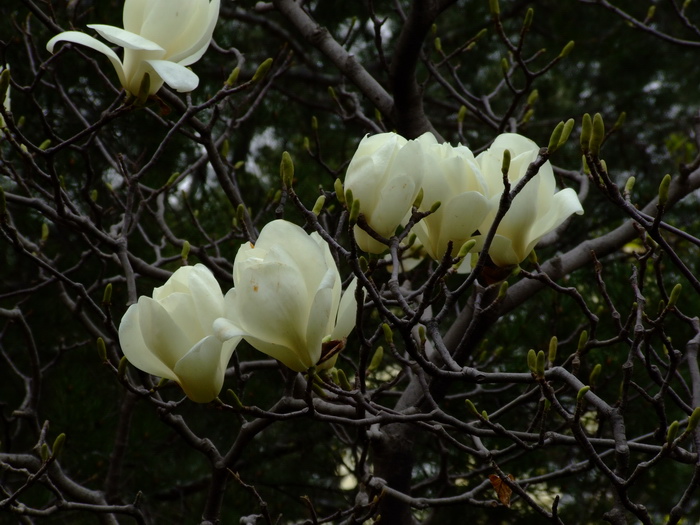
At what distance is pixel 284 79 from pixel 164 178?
3.56ft

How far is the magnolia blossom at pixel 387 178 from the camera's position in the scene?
902 millimetres

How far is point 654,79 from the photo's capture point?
189 inches

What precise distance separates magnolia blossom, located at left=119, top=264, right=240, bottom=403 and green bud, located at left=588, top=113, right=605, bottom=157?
17.3 inches

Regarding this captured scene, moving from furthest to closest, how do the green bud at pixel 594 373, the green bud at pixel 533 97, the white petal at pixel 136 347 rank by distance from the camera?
1. the green bud at pixel 533 97
2. the green bud at pixel 594 373
3. the white petal at pixel 136 347

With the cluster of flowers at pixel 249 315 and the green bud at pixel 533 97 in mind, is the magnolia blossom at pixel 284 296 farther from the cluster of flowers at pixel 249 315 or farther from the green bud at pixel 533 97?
the green bud at pixel 533 97

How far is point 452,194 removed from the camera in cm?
94

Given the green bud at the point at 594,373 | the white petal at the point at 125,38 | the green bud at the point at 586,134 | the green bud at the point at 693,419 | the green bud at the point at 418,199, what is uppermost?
the white petal at the point at 125,38

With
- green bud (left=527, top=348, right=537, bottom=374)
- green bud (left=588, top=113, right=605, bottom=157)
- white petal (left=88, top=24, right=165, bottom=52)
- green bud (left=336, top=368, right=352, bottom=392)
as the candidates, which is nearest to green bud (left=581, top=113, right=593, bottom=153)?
green bud (left=588, top=113, right=605, bottom=157)

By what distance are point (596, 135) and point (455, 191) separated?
170mm

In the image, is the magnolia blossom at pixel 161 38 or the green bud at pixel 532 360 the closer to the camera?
the green bud at pixel 532 360

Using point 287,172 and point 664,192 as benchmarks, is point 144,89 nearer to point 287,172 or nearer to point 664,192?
point 287,172

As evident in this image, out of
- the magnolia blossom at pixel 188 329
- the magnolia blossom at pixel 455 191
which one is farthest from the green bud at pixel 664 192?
Answer: the magnolia blossom at pixel 188 329

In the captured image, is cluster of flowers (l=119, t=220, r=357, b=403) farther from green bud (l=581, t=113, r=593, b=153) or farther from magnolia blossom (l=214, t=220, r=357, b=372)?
green bud (l=581, t=113, r=593, b=153)

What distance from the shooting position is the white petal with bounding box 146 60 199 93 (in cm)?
96
